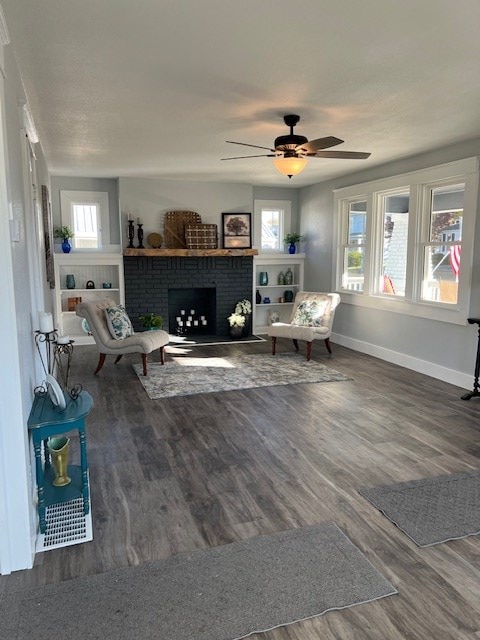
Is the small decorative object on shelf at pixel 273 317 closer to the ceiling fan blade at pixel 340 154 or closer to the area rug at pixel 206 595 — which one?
the ceiling fan blade at pixel 340 154

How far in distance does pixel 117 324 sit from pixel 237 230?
289cm

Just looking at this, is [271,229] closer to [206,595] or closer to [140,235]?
[140,235]

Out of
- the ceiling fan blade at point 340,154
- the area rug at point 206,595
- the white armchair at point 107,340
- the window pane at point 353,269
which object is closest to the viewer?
the area rug at point 206,595

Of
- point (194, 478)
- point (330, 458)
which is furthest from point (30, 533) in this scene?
point (330, 458)

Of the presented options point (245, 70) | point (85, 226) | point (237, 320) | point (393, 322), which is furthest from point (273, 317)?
point (245, 70)

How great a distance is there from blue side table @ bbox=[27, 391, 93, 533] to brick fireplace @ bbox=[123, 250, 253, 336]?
4.55 metres

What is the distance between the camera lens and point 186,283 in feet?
23.9

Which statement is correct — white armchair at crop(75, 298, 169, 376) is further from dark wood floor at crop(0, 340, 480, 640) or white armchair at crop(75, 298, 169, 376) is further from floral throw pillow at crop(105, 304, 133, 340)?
dark wood floor at crop(0, 340, 480, 640)

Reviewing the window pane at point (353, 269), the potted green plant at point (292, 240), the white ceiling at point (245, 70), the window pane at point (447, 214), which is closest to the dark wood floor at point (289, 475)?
the window pane at point (447, 214)

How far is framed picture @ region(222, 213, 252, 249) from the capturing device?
7.35 metres

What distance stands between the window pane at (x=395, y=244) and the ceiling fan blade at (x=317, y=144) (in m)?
2.37

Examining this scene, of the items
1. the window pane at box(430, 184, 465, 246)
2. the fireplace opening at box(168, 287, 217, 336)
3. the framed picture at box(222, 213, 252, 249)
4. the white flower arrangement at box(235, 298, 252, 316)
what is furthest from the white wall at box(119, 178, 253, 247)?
the window pane at box(430, 184, 465, 246)

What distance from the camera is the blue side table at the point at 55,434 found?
2.19 metres

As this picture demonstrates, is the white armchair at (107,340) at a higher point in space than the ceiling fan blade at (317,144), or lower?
lower
